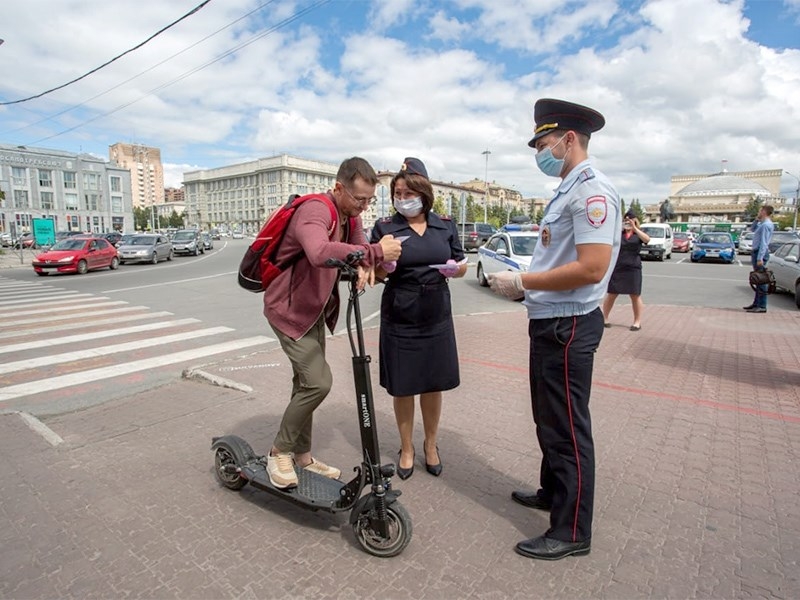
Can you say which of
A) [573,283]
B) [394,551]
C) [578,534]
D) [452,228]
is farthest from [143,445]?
[573,283]

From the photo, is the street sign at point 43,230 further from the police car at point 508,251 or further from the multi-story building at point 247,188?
the multi-story building at point 247,188

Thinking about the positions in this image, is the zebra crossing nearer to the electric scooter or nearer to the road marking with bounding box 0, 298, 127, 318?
the road marking with bounding box 0, 298, 127, 318

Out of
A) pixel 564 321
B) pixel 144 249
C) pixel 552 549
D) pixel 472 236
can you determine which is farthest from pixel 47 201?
pixel 552 549

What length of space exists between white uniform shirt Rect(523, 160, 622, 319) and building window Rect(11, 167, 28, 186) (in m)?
93.7

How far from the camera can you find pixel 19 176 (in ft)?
248

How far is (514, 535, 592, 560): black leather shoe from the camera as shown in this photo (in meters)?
2.42

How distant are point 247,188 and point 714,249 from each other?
124 m

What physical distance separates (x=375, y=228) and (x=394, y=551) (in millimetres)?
1931

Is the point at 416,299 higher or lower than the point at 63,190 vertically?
lower

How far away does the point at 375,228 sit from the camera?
333cm

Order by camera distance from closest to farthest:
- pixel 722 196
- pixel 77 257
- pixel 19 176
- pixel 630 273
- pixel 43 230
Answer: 1. pixel 630 273
2. pixel 77 257
3. pixel 43 230
4. pixel 19 176
5. pixel 722 196

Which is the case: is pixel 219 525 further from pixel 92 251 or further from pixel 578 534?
pixel 92 251

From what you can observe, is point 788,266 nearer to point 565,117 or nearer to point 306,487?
point 565,117

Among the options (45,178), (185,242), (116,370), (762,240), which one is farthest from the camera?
(45,178)
